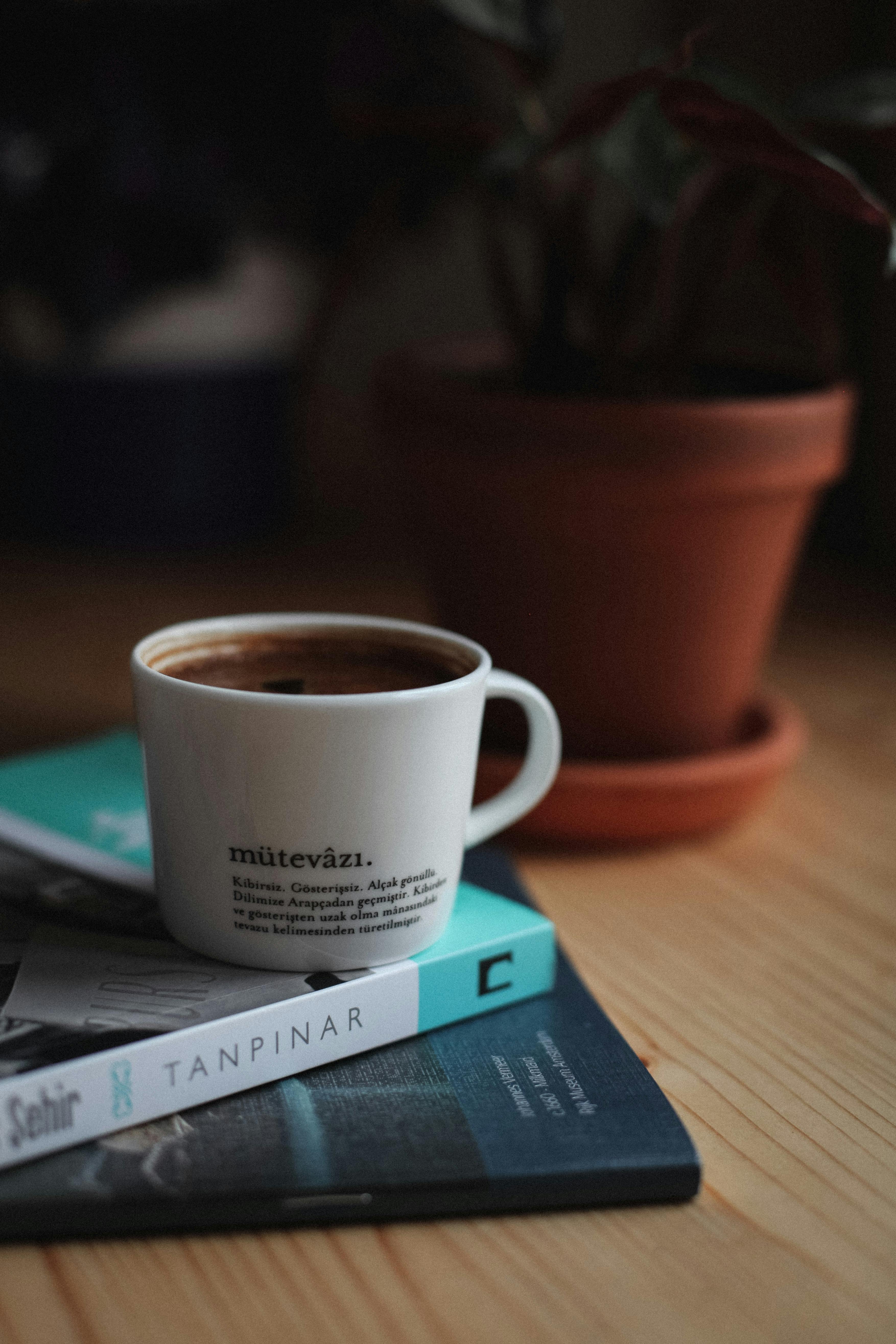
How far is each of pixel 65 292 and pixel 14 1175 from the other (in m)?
0.71

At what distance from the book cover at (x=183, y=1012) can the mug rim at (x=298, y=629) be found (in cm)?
9

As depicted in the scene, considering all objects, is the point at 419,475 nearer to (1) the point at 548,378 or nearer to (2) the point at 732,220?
(1) the point at 548,378

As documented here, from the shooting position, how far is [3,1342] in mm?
268

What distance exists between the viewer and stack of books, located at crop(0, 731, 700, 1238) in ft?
0.99

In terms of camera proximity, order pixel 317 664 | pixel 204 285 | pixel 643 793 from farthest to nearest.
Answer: pixel 204 285 → pixel 643 793 → pixel 317 664

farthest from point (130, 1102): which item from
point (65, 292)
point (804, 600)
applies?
point (804, 600)

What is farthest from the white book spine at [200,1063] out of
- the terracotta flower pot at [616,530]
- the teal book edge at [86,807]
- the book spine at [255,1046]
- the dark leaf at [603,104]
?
the dark leaf at [603,104]

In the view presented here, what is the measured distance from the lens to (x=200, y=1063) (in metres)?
0.33

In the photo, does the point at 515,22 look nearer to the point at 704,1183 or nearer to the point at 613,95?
the point at 613,95

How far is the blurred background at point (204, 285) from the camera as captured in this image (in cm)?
84

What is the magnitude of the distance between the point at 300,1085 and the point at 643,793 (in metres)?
0.24

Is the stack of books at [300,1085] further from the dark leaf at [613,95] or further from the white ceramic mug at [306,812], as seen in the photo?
→ the dark leaf at [613,95]

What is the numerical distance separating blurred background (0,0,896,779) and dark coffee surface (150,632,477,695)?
0.91ft

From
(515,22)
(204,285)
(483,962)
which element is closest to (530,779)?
(483,962)
